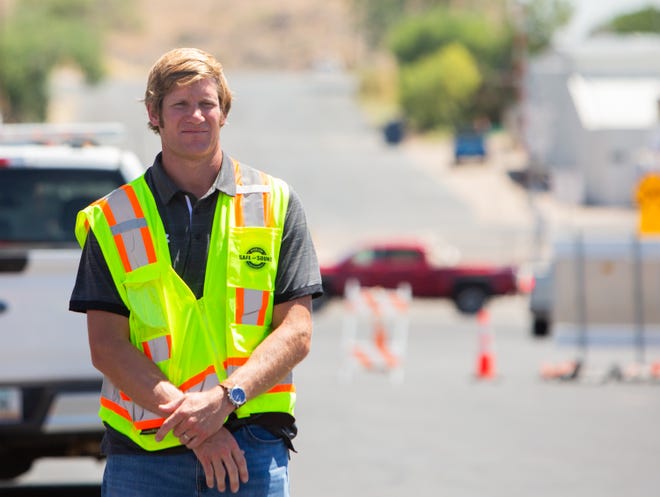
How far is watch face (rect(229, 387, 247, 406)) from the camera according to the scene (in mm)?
4406

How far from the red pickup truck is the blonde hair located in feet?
99.8

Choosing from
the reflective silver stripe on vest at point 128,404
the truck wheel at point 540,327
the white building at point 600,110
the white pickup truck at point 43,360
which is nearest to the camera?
the reflective silver stripe on vest at point 128,404

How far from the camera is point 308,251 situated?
4.68 metres

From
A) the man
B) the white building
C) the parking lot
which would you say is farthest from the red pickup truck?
the man

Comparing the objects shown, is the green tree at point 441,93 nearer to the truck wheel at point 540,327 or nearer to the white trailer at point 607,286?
the truck wheel at point 540,327

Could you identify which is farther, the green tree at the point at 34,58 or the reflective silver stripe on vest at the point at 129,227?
the green tree at the point at 34,58

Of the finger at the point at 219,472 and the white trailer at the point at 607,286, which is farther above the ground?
the finger at the point at 219,472

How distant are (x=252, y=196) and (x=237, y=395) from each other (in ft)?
1.96

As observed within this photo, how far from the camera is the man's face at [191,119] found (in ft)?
14.9

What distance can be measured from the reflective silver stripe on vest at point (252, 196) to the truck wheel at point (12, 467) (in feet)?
15.7

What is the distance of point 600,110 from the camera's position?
67.7 m

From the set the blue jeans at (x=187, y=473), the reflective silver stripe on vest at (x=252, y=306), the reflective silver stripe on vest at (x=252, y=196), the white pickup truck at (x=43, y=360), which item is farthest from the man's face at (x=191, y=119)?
the white pickup truck at (x=43, y=360)

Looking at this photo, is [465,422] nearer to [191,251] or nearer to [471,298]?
[191,251]

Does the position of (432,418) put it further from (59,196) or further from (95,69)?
(95,69)
